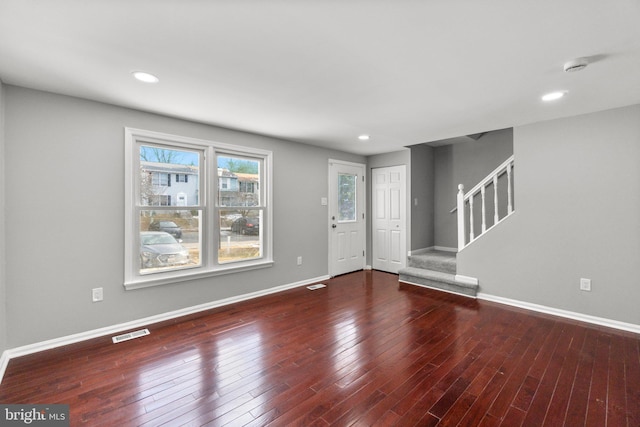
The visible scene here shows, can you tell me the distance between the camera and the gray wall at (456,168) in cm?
504

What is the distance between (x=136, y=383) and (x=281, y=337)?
1.22 m

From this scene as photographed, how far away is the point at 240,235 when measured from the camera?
4004mm

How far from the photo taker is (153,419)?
1713 millimetres

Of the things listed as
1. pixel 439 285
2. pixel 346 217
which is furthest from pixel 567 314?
pixel 346 217

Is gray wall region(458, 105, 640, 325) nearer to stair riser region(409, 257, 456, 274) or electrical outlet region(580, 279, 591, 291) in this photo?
electrical outlet region(580, 279, 591, 291)

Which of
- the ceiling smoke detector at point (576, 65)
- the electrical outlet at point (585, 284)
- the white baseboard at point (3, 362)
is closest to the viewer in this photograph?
the ceiling smoke detector at point (576, 65)

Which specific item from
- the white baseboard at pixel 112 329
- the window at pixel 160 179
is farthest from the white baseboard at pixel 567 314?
the window at pixel 160 179

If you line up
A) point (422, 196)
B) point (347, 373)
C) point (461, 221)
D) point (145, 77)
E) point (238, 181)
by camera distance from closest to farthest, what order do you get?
point (347, 373) → point (145, 77) → point (238, 181) → point (461, 221) → point (422, 196)

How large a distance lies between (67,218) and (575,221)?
545 centimetres

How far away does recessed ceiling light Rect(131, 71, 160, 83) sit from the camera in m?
2.23

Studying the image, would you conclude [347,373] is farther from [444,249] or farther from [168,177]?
[444,249]

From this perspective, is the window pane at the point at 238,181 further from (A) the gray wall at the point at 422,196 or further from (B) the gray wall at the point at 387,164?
(A) the gray wall at the point at 422,196

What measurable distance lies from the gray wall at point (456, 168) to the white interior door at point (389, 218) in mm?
966
